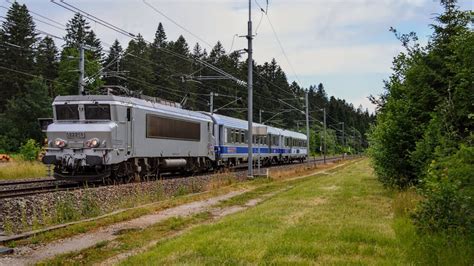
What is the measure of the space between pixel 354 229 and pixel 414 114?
19.8 feet

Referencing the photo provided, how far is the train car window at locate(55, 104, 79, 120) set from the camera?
20.9 metres

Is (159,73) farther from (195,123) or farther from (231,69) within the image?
(195,123)

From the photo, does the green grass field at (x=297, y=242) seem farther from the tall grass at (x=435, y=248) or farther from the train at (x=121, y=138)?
the train at (x=121, y=138)

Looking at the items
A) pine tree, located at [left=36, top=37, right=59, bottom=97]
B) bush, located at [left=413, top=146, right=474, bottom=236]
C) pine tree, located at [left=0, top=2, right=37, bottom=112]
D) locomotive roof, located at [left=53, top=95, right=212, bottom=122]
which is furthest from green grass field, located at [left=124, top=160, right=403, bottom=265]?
pine tree, located at [left=36, top=37, right=59, bottom=97]

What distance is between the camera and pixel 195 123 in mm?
29391

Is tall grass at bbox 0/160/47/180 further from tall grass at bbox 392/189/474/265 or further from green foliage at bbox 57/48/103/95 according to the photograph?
green foliage at bbox 57/48/103/95

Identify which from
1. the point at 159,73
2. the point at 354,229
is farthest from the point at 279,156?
the point at 354,229

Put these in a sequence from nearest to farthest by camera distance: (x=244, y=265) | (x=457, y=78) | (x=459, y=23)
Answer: (x=244, y=265) → (x=457, y=78) → (x=459, y=23)

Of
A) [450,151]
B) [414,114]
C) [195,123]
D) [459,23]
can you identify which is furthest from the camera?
[195,123]

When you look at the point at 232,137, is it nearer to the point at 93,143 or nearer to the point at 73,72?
the point at 93,143

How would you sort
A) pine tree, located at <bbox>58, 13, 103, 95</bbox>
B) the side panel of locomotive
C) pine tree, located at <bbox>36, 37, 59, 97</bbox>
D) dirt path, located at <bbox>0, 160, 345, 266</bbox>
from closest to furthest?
1. dirt path, located at <bbox>0, 160, 345, 266</bbox>
2. the side panel of locomotive
3. pine tree, located at <bbox>58, 13, 103, 95</bbox>
4. pine tree, located at <bbox>36, 37, 59, 97</bbox>

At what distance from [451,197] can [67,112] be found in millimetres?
16795

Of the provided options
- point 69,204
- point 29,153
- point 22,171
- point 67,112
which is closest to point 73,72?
point 29,153

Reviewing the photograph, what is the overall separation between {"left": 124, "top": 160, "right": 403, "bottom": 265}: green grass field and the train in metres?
9.46
